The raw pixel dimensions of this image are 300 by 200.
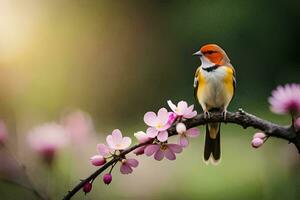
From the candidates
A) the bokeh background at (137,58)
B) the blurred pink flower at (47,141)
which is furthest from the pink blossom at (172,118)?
the bokeh background at (137,58)

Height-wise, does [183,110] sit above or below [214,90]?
below

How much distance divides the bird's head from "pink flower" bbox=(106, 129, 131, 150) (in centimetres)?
20

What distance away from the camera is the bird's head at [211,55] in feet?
2.29

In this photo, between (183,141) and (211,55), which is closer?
(183,141)

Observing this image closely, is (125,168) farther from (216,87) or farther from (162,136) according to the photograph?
(216,87)

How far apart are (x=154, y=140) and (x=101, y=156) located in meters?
0.04

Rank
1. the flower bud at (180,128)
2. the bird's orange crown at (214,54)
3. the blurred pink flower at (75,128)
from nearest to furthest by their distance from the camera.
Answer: the flower bud at (180,128) → the bird's orange crown at (214,54) → the blurred pink flower at (75,128)

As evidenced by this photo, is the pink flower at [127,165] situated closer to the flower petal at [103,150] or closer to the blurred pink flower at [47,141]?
the flower petal at [103,150]

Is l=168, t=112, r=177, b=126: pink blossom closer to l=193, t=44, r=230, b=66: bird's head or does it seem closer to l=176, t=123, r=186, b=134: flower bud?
l=176, t=123, r=186, b=134: flower bud

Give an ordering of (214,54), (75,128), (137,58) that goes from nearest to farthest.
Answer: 1. (214,54)
2. (75,128)
3. (137,58)

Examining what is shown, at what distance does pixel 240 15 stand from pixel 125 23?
2.11ft

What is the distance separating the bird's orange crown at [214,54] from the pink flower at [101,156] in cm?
20

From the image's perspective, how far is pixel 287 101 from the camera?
582 millimetres

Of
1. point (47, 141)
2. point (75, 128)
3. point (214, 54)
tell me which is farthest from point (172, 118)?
point (75, 128)
